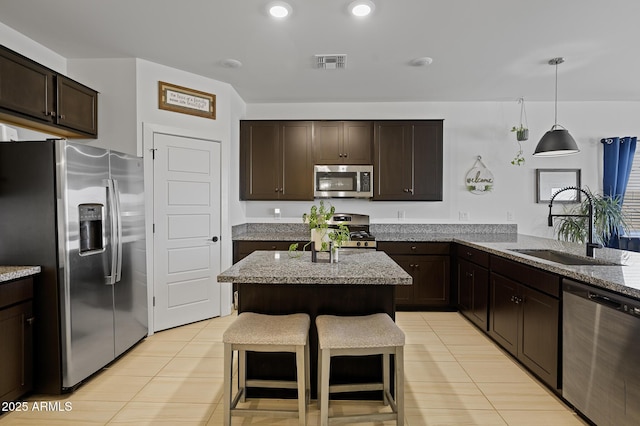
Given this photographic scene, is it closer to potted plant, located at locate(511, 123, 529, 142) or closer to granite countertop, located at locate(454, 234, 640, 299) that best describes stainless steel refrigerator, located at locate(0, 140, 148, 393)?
granite countertop, located at locate(454, 234, 640, 299)

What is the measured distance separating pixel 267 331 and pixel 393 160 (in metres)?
Answer: 3.14

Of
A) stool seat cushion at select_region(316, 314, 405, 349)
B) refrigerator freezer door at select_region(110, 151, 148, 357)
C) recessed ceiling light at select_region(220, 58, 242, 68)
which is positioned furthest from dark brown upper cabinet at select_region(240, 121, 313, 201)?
stool seat cushion at select_region(316, 314, 405, 349)

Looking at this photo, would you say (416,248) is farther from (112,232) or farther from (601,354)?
(112,232)

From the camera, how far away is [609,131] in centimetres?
441

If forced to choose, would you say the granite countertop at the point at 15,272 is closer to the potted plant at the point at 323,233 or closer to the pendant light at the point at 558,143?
the potted plant at the point at 323,233

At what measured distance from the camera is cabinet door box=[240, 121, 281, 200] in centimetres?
434

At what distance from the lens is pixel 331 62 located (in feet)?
10.6

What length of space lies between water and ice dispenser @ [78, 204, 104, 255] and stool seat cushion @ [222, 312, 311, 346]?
1420 mm

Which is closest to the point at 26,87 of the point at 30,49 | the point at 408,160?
the point at 30,49

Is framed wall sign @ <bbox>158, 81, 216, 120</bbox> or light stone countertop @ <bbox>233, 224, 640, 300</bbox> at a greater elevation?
framed wall sign @ <bbox>158, 81, 216, 120</bbox>

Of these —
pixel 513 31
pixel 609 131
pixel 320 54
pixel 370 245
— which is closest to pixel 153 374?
pixel 370 245

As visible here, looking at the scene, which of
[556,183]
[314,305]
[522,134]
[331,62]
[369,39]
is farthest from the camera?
[556,183]

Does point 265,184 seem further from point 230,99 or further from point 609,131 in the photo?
point 609,131

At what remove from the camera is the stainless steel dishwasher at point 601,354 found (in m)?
1.61
